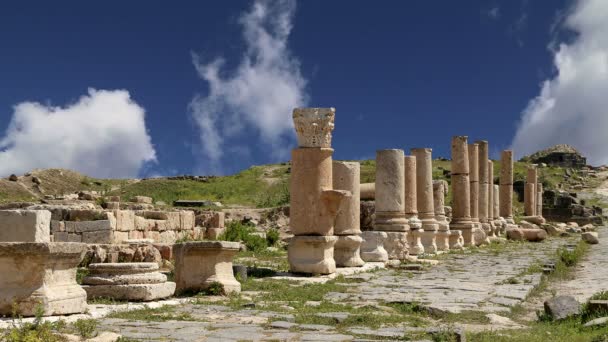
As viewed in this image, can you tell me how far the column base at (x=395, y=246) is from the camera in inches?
681

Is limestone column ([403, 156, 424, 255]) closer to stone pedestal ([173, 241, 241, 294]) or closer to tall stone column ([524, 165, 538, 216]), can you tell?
stone pedestal ([173, 241, 241, 294])

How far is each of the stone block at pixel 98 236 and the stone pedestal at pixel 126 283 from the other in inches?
280

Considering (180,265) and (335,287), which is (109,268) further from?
(335,287)

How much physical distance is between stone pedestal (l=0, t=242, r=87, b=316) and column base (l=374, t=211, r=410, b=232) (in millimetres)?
11382

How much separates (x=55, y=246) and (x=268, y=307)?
8.93ft

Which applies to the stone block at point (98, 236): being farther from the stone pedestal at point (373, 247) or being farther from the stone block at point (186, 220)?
the stone pedestal at point (373, 247)

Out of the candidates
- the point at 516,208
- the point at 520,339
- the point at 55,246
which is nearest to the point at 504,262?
the point at 520,339

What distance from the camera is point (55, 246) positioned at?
748 cm

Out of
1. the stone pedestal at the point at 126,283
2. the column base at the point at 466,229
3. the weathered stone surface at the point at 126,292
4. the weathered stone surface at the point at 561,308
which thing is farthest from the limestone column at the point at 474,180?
the weathered stone surface at the point at 126,292

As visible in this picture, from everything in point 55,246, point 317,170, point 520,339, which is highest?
point 317,170

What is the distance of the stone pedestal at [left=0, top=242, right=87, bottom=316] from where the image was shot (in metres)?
7.29

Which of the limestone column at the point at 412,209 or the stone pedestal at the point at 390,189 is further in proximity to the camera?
the limestone column at the point at 412,209

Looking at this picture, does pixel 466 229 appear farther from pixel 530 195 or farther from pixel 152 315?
Result: pixel 152 315

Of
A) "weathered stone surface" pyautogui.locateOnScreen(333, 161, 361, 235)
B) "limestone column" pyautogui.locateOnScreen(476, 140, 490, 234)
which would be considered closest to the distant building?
"limestone column" pyautogui.locateOnScreen(476, 140, 490, 234)
